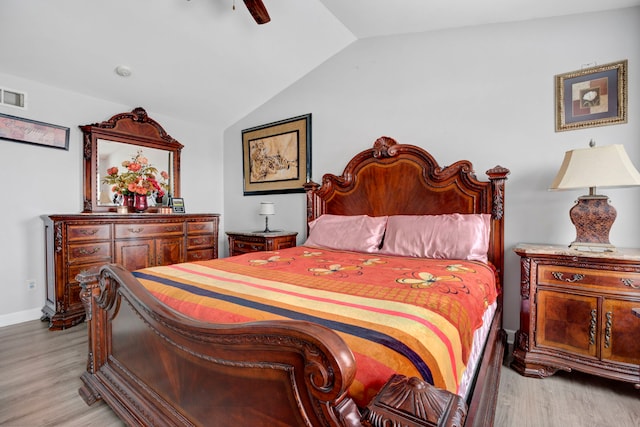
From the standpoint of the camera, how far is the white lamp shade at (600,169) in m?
1.81

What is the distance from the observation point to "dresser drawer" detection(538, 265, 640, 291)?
1764 mm

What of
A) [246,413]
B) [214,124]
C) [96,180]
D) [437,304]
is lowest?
[246,413]

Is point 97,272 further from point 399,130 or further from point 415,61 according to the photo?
point 415,61

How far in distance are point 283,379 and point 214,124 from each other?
4.45 meters

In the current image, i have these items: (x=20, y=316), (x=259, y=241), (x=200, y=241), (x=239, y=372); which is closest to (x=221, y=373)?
(x=239, y=372)

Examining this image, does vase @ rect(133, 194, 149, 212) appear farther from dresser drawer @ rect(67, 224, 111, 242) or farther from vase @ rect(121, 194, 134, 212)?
dresser drawer @ rect(67, 224, 111, 242)

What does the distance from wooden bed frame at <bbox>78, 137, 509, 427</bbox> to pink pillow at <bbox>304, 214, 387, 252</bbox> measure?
0.90 metres

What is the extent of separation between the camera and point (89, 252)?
2.97 metres

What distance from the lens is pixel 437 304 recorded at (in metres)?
1.13

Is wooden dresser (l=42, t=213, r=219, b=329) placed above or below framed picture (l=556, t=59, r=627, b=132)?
below

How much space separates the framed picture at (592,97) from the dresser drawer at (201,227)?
3.77 meters

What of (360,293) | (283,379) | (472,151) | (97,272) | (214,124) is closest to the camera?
(283,379)

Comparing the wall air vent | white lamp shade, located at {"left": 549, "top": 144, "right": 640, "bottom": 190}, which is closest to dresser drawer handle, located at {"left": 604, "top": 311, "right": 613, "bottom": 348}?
white lamp shade, located at {"left": 549, "top": 144, "right": 640, "bottom": 190}

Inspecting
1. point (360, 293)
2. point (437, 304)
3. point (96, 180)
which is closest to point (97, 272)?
point (360, 293)
